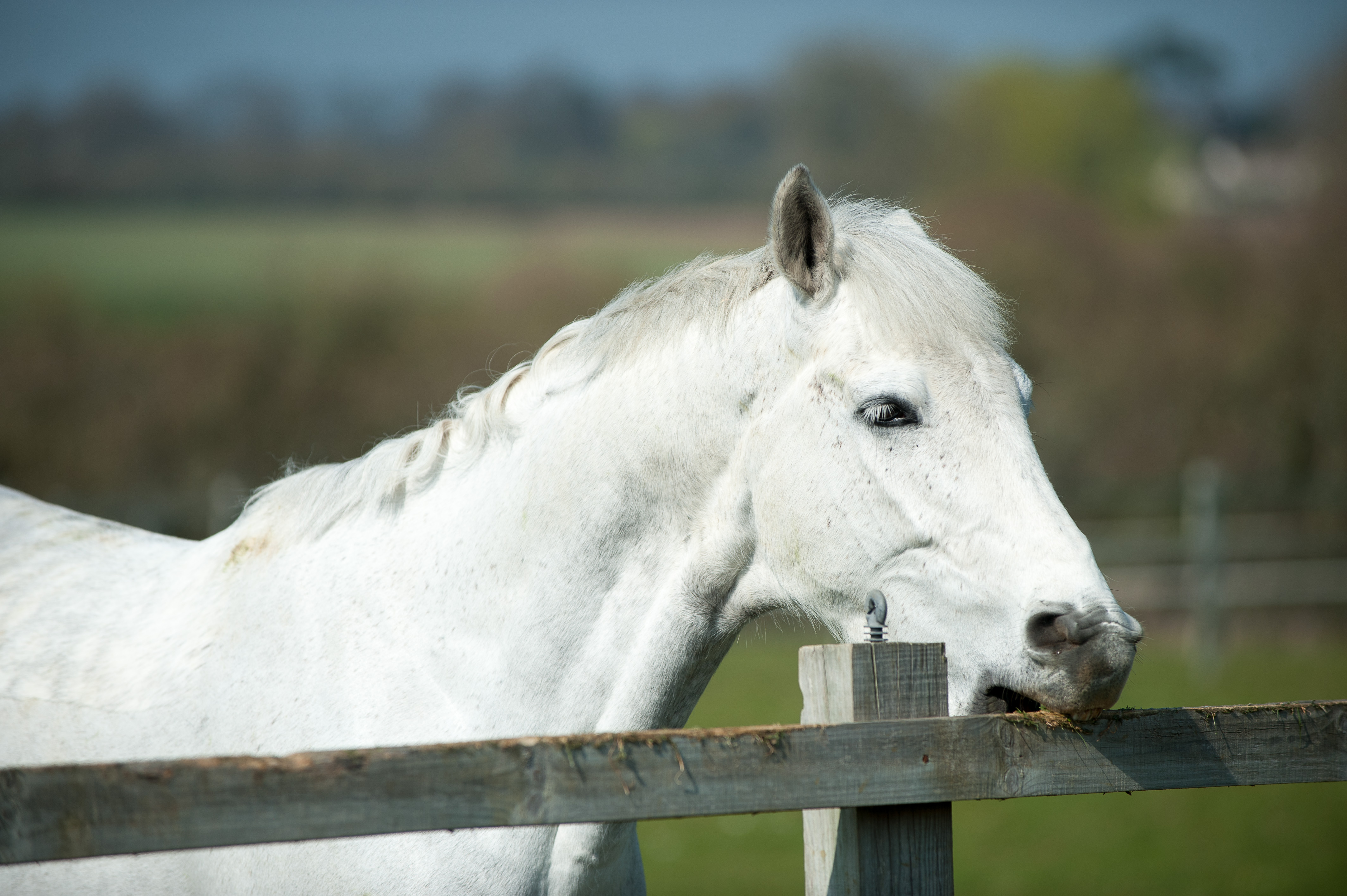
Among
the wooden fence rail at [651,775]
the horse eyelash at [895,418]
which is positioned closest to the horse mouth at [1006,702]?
the wooden fence rail at [651,775]

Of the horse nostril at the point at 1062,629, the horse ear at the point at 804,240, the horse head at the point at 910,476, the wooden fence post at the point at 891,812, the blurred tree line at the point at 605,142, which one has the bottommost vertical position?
the wooden fence post at the point at 891,812

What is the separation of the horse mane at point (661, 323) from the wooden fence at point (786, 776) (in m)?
0.73

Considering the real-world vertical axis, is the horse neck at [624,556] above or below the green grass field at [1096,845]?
above

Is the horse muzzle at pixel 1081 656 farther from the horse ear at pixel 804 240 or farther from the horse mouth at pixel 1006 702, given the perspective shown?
the horse ear at pixel 804 240

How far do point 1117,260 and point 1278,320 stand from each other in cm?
348

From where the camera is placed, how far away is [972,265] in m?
3.55

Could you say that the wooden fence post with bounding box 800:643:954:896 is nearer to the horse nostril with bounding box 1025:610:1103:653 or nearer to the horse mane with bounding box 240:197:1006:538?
the horse nostril with bounding box 1025:610:1103:653

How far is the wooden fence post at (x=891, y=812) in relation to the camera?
5.73ft

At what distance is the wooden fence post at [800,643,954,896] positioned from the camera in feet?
5.73

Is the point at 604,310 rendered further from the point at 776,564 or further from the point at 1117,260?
the point at 1117,260

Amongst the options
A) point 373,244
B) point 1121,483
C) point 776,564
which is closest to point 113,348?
point 373,244

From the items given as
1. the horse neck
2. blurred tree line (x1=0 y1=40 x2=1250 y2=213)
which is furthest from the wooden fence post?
blurred tree line (x1=0 y1=40 x2=1250 y2=213)

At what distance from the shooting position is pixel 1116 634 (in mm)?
1755

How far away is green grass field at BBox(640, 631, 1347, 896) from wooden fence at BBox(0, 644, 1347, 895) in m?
2.97
